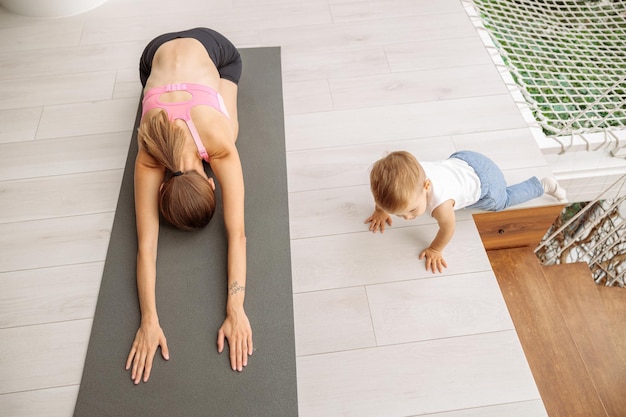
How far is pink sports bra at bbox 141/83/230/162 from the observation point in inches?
63.6

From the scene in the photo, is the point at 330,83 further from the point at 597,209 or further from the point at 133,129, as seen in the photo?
the point at 597,209

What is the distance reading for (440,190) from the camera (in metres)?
1.44

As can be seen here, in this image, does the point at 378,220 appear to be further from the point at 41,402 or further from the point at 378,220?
the point at 41,402

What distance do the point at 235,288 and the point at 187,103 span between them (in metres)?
0.68

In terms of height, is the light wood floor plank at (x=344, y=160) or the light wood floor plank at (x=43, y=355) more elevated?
the light wood floor plank at (x=344, y=160)

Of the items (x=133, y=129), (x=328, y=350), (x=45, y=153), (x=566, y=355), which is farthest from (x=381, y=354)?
(x=45, y=153)

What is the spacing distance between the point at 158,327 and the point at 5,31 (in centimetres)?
211

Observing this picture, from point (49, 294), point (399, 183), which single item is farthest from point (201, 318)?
point (399, 183)

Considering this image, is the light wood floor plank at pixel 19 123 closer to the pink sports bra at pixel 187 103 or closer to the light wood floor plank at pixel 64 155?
the light wood floor plank at pixel 64 155

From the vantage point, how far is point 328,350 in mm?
1439

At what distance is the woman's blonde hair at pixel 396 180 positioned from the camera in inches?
51.2

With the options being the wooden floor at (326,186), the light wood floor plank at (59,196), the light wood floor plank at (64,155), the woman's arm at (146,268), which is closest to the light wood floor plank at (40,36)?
the wooden floor at (326,186)

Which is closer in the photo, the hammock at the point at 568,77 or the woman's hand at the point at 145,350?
the woman's hand at the point at 145,350

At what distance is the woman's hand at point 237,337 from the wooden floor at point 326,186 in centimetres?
17
